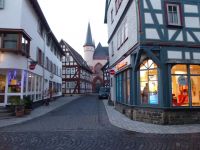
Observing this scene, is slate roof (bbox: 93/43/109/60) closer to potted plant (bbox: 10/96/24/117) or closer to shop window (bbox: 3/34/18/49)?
shop window (bbox: 3/34/18/49)

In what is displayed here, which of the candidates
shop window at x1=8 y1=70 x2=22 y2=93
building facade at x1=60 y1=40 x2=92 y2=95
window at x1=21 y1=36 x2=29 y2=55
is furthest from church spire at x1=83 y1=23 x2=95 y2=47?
shop window at x1=8 y1=70 x2=22 y2=93

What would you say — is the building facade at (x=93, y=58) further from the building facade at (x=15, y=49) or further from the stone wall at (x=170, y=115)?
the stone wall at (x=170, y=115)

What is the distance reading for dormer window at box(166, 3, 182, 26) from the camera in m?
12.5

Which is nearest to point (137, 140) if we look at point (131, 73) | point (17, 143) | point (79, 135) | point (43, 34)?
point (79, 135)

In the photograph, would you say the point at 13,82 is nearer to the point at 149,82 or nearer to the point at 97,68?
the point at 149,82

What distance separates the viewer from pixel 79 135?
8.92 meters

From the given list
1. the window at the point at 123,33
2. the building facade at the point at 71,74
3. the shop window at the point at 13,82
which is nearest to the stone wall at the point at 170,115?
the window at the point at 123,33

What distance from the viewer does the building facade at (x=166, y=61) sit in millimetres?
11656

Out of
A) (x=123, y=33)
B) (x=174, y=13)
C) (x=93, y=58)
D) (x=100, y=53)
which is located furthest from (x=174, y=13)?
(x=100, y=53)

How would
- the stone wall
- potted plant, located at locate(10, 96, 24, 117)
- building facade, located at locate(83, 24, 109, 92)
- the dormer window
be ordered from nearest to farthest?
the stone wall → the dormer window → potted plant, located at locate(10, 96, 24, 117) → building facade, located at locate(83, 24, 109, 92)

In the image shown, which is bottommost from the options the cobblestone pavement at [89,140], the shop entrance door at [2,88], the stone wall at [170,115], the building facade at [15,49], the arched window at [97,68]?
the cobblestone pavement at [89,140]

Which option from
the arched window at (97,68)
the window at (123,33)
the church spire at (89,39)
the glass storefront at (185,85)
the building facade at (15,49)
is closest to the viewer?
the glass storefront at (185,85)

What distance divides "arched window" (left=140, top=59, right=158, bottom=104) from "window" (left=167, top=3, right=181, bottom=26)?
256 centimetres

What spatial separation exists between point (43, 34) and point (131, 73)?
1352cm
